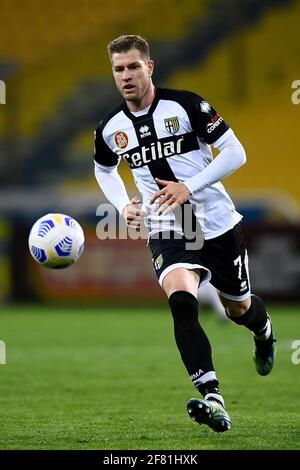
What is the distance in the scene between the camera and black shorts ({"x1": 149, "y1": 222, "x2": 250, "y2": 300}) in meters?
5.18

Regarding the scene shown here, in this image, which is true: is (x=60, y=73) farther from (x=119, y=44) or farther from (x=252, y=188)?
(x=119, y=44)

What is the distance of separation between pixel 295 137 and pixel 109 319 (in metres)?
7.26

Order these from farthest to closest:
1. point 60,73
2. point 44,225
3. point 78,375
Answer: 1. point 60,73
2. point 78,375
3. point 44,225

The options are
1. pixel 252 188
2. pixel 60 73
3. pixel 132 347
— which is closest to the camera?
pixel 132 347

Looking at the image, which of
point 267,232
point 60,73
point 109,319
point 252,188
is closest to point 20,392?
point 109,319

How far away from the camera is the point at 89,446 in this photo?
4.45 m

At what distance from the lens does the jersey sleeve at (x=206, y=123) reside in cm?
525

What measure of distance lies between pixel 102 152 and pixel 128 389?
6.76 ft

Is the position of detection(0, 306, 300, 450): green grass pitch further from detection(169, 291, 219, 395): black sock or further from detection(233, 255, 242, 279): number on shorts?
detection(233, 255, 242, 279): number on shorts

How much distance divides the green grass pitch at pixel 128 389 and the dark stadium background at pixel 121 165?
56mm

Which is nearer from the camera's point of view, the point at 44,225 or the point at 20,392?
the point at 44,225
